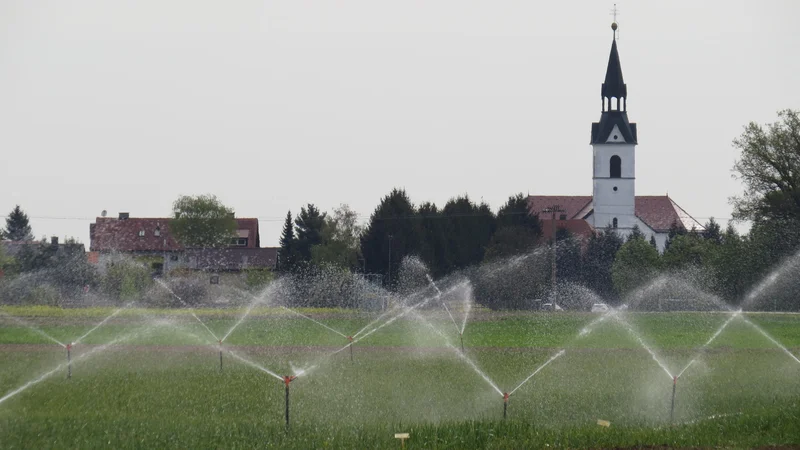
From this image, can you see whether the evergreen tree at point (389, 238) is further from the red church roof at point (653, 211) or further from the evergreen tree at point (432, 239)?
the red church roof at point (653, 211)

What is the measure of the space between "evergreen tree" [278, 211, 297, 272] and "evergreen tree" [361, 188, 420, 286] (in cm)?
1056

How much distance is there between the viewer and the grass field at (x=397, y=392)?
Result: 21094 mm

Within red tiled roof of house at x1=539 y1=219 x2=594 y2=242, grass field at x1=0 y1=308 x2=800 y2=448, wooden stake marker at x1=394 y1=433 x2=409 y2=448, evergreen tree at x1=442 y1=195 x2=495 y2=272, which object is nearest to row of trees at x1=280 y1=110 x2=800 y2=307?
evergreen tree at x1=442 y1=195 x2=495 y2=272

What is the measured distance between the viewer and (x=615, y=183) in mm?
138875

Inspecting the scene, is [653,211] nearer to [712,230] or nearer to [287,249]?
[712,230]

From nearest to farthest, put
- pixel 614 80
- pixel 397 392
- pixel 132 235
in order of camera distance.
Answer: pixel 397 392 < pixel 614 80 < pixel 132 235

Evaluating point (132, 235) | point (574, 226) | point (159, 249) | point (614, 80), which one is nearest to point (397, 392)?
point (614, 80)

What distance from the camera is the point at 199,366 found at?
34250mm

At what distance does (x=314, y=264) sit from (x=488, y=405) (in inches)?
3430

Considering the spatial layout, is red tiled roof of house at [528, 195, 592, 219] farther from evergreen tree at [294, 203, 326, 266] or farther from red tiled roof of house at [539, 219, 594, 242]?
evergreen tree at [294, 203, 326, 266]

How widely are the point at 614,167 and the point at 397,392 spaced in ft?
375

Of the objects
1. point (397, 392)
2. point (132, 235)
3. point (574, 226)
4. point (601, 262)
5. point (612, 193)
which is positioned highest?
point (612, 193)

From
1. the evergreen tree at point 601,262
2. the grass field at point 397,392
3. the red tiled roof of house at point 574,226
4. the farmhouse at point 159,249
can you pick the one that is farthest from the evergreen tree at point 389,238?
the grass field at point 397,392

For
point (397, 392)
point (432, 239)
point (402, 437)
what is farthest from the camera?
point (432, 239)
